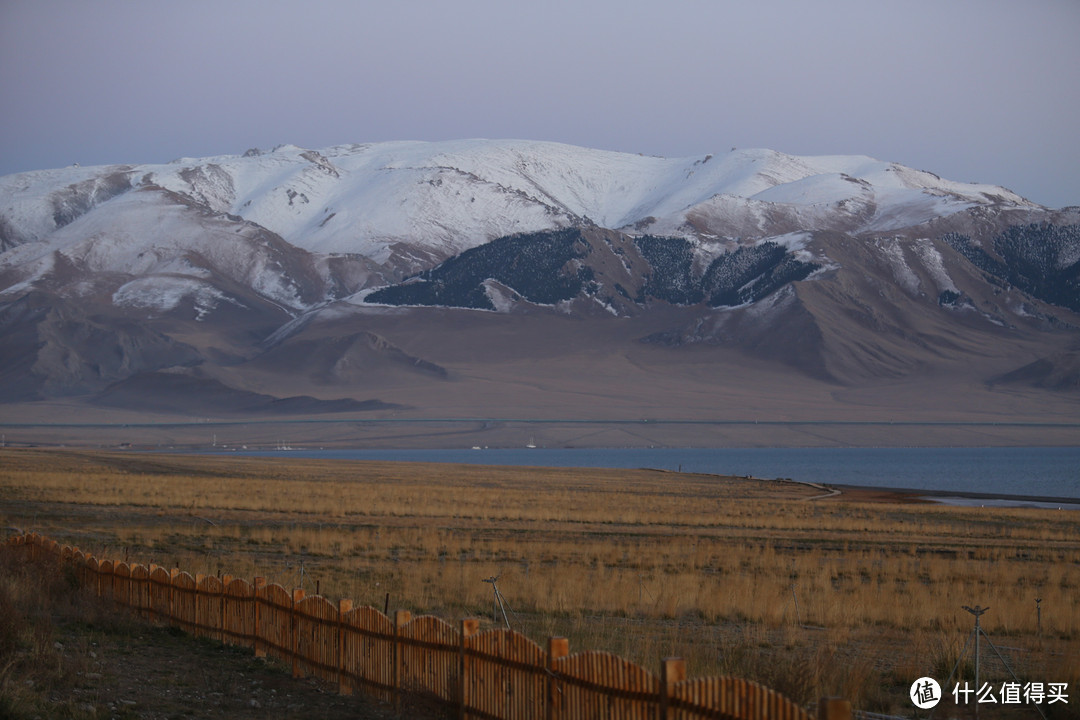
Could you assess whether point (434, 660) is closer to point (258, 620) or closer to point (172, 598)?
point (258, 620)

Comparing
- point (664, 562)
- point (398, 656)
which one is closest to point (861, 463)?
point (664, 562)

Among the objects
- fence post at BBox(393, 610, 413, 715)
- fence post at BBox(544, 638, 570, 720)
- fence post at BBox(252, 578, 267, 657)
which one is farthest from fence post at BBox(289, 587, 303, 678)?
fence post at BBox(544, 638, 570, 720)

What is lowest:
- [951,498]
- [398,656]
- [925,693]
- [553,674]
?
[951,498]

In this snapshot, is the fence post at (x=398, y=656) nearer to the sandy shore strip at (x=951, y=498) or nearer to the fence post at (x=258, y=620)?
the fence post at (x=258, y=620)

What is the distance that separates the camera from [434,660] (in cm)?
1149

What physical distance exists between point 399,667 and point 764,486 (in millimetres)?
57580

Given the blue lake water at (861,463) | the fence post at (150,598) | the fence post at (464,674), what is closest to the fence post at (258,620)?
the fence post at (150,598)

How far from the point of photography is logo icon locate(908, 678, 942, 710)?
1160 cm

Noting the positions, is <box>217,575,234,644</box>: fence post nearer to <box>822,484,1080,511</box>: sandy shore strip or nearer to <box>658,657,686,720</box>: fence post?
<box>658,657,686,720</box>: fence post

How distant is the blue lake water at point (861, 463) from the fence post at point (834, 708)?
68517mm

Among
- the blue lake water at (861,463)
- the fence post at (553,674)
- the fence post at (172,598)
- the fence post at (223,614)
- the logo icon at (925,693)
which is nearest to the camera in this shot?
the fence post at (553,674)

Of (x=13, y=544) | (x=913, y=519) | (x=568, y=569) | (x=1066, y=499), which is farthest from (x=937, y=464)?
(x=13, y=544)

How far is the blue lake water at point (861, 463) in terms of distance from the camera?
278 feet

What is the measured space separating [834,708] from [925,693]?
496 centimetres
